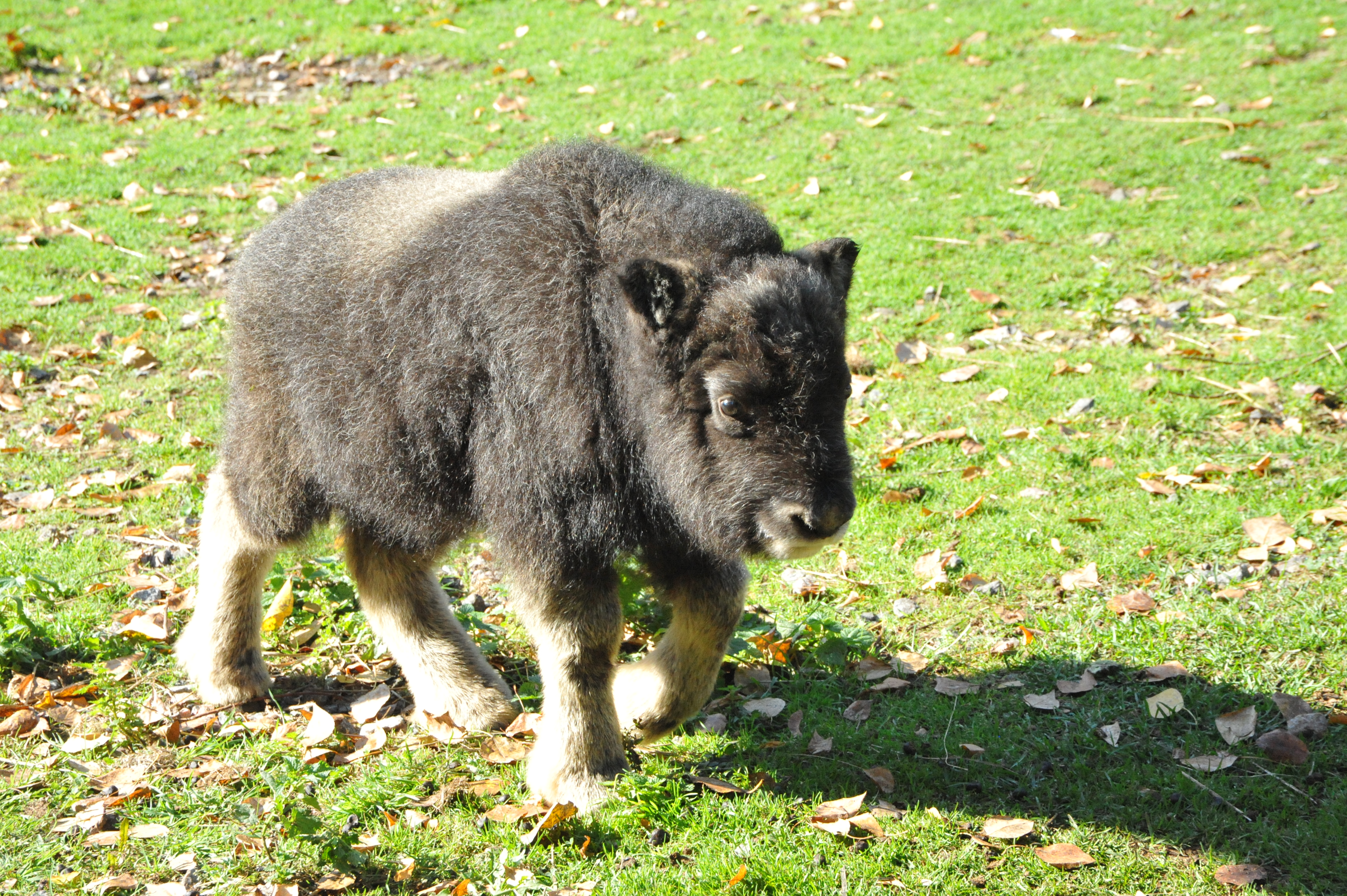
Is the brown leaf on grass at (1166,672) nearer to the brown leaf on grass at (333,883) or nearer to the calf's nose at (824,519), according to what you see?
the calf's nose at (824,519)

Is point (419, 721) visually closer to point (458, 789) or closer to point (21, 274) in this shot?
point (458, 789)

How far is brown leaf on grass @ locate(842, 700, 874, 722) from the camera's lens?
4659mm

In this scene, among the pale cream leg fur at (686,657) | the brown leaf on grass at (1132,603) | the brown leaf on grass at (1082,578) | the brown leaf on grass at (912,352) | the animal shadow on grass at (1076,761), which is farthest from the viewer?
the brown leaf on grass at (912,352)

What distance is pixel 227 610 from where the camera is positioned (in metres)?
4.88

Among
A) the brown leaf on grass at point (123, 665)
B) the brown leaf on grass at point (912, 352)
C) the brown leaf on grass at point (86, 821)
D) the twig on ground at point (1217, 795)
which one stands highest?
the brown leaf on grass at point (912, 352)

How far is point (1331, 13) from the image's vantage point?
12484 mm

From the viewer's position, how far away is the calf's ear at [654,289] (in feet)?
11.8

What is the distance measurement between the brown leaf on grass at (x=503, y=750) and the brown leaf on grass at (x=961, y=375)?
406 centimetres

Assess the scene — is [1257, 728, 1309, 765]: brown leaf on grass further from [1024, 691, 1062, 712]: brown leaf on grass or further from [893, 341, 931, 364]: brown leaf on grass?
[893, 341, 931, 364]: brown leaf on grass

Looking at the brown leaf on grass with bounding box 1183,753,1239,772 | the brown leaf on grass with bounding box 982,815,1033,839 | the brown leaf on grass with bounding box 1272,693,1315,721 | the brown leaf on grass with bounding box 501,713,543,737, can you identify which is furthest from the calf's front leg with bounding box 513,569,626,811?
the brown leaf on grass with bounding box 1272,693,1315,721

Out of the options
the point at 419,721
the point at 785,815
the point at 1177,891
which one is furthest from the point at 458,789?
the point at 1177,891

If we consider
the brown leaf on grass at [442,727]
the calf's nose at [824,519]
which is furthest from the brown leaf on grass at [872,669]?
the brown leaf on grass at [442,727]

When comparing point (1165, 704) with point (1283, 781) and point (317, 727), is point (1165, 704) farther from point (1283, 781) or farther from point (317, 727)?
point (317, 727)

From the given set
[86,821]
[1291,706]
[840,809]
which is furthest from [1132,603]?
[86,821]
